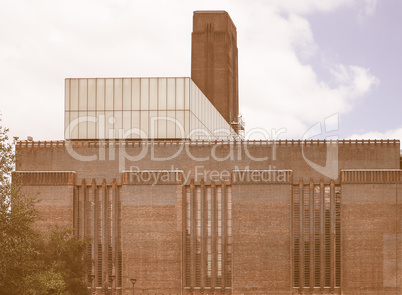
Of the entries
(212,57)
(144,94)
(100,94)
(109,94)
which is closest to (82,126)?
(100,94)

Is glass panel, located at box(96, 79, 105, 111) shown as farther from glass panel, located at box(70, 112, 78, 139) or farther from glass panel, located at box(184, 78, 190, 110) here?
glass panel, located at box(184, 78, 190, 110)

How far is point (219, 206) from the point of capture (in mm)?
69938

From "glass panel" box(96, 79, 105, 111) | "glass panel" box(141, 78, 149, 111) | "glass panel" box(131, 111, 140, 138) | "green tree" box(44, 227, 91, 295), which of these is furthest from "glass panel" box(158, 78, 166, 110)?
"green tree" box(44, 227, 91, 295)

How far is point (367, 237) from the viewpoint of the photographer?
222 ft

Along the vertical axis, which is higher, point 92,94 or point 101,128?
point 92,94

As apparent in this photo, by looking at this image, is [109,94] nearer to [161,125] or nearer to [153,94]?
[153,94]

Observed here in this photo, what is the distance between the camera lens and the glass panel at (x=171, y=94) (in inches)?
2859

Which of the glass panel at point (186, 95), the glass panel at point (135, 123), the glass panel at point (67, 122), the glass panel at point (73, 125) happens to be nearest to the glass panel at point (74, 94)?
the glass panel at point (73, 125)

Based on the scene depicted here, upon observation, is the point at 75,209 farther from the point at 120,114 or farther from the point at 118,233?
the point at 120,114

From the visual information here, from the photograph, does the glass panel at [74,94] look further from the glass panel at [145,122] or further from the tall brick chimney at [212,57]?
the tall brick chimney at [212,57]

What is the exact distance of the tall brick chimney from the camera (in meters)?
112

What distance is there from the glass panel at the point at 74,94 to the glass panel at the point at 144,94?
6467 mm

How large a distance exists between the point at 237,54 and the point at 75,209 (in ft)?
200

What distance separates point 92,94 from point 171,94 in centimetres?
770
